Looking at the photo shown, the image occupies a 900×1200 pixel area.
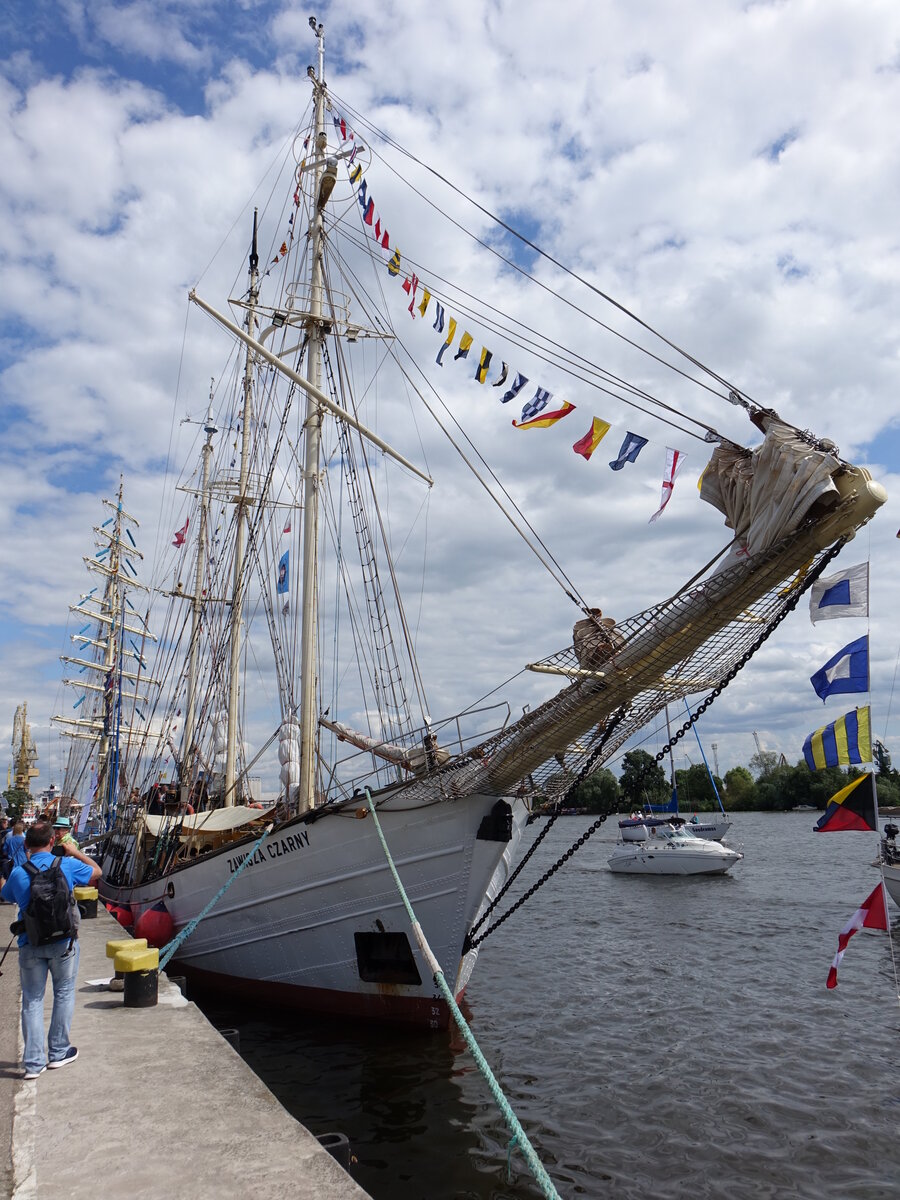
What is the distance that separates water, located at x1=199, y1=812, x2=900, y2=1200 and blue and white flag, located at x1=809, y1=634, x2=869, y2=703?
5.09 meters

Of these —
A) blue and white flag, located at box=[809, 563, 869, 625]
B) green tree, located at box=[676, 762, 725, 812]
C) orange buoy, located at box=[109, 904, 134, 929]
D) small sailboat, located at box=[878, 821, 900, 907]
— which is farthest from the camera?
green tree, located at box=[676, 762, 725, 812]

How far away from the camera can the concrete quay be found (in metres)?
4.44

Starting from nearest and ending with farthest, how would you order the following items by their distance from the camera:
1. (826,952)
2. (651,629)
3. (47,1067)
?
(47,1067) < (651,629) < (826,952)

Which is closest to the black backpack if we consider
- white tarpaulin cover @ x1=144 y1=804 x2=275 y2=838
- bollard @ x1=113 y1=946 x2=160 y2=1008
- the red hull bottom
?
bollard @ x1=113 y1=946 x2=160 y2=1008

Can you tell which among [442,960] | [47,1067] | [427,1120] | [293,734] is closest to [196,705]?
[293,734]

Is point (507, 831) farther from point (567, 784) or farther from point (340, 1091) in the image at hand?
point (340, 1091)

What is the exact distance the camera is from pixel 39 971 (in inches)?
228

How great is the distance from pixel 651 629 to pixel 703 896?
2539 cm

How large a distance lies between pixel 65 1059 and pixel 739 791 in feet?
397

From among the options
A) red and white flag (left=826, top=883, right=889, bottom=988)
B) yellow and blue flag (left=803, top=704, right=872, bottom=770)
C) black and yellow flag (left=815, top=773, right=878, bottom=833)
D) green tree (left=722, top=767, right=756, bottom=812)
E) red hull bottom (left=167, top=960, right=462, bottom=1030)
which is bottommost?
green tree (left=722, top=767, right=756, bottom=812)

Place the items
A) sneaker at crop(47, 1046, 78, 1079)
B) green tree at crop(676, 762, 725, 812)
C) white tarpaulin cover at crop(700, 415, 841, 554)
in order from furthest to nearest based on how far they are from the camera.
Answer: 1. green tree at crop(676, 762, 725, 812)
2. white tarpaulin cover at crop(700, 415, 841, 554)
3. sneaker at crop(47, 1046, 78, 1079)

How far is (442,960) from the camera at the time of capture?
1166 centimetres

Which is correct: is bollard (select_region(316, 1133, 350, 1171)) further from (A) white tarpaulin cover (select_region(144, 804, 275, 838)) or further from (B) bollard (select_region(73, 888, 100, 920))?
(A) white tarpaulin cover (select_region(144, 804, 275, 838))

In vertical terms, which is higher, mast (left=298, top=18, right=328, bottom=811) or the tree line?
mast (left=298, top=18, right=328, bottom=811)
